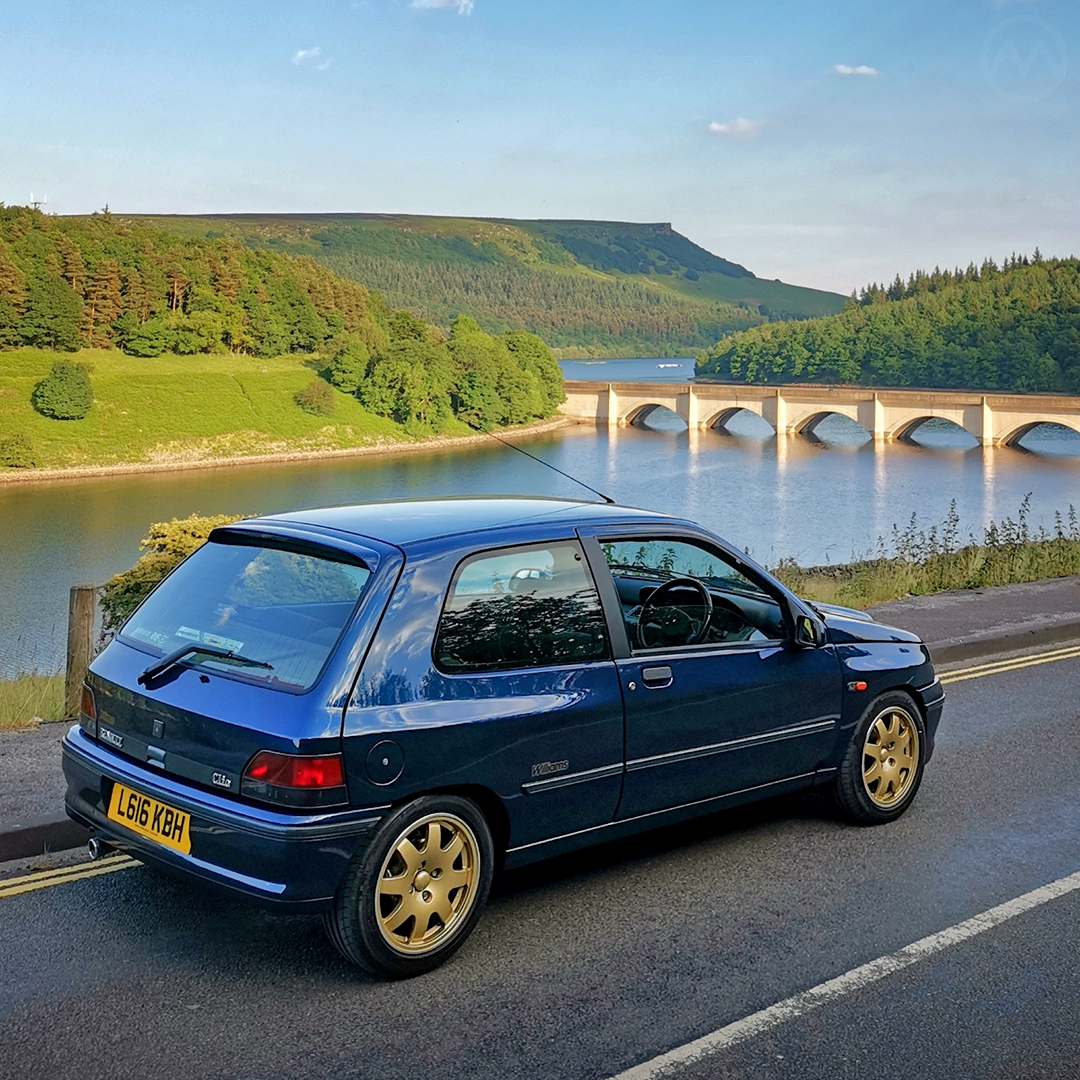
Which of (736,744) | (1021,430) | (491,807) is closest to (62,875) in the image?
(491,807)

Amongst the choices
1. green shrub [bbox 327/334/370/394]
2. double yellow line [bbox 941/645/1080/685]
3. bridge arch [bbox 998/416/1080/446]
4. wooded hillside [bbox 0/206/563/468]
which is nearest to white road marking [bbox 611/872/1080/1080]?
double yellow line [bbox 941/645/1080/685]

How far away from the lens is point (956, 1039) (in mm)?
3795

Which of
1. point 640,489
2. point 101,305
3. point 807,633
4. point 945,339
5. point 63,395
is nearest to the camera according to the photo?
point 807,633

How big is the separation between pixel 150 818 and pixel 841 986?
2463 millimetres

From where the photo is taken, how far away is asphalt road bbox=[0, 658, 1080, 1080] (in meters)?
3.64

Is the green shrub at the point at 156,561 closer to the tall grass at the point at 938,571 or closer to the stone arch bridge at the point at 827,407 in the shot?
the tall grass at the point at 938,571

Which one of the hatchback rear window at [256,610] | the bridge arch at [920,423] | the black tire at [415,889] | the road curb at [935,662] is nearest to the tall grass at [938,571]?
the road curb at [935,662]

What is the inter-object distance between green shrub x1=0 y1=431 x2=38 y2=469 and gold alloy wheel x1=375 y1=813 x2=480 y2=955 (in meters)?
89.7

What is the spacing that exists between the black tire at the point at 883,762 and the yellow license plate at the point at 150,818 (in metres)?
3.13

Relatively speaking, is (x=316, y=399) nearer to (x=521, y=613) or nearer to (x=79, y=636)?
(x=79, y=636)

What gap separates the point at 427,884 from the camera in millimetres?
4199

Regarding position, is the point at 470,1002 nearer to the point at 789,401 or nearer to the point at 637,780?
the point at 637,780

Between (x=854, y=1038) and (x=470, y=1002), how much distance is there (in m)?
1.23

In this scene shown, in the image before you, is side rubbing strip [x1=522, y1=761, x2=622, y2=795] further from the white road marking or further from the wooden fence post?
the wooden fence post
